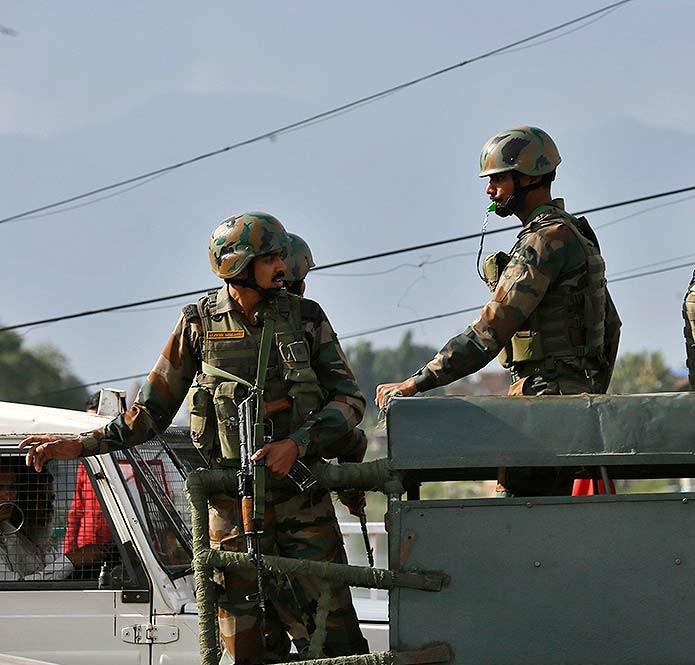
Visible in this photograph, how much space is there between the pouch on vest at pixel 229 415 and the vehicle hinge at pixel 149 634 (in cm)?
128

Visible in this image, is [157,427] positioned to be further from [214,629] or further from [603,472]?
[603,472]

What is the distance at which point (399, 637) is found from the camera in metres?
3.67

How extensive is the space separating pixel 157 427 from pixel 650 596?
6.16 feet

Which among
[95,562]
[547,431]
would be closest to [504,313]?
[547,431]

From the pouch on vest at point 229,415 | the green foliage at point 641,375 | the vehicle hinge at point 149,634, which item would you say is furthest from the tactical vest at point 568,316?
the green foliage at point 641,375

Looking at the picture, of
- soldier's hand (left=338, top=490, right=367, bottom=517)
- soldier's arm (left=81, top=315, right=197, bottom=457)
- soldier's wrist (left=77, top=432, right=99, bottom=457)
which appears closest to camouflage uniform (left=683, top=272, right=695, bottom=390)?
soldier's hand (left=338, top=490, right=367, bottom=517)

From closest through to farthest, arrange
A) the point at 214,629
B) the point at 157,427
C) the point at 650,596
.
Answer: the point at 650,596
the point at 214,629
the point at 157,427

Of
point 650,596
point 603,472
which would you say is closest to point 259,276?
point 603,472

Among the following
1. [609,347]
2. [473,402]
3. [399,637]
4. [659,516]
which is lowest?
[399,637]

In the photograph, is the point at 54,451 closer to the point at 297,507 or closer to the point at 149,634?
the point at 297,507

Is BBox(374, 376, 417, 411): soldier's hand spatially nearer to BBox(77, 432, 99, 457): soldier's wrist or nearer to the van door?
BBox(77, 432, 99, 457): soldier's wrist

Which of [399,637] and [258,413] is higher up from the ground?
[258,413]

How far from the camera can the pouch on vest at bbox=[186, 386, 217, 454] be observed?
14.6 feet

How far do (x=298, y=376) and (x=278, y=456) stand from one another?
0.33 meters
